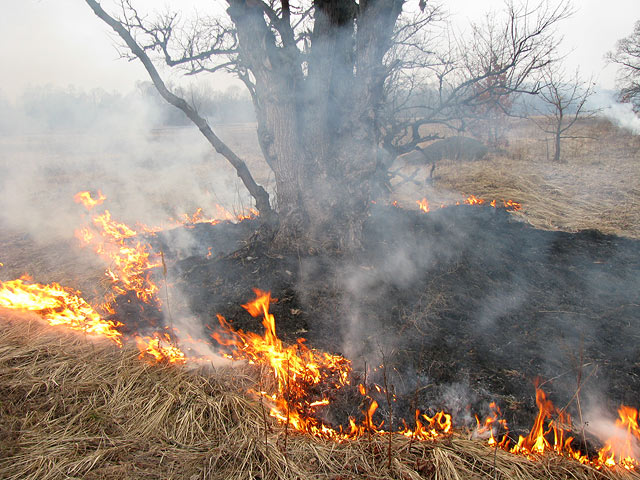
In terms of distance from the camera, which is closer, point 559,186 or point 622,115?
point 559,186

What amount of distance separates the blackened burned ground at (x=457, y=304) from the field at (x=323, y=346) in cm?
2

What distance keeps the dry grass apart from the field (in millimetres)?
110

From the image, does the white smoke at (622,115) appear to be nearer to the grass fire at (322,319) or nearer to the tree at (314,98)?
the grass fire at (322,319)

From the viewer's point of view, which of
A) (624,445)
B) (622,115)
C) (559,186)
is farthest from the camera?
(622,115)

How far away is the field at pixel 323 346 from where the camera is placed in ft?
7.34

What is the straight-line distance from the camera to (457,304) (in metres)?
3.84

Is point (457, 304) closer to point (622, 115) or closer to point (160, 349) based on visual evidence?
point (160, 349)

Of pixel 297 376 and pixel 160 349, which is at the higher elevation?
pixel 160 349

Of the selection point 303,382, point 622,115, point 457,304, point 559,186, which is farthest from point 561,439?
point 622,115

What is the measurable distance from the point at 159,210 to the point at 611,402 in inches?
363

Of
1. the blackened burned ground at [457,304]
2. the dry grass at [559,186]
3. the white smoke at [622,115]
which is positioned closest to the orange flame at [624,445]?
the blackened burned ground at [457,304]

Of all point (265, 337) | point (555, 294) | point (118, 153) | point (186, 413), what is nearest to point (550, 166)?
point (555, 294)

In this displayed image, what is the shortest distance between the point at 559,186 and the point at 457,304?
808 centimetres

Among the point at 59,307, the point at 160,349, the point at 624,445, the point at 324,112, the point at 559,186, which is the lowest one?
the point at 559,186
